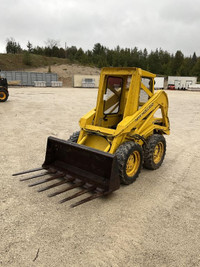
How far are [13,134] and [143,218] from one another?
5904 millimetres

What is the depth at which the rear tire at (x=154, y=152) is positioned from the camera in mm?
4871

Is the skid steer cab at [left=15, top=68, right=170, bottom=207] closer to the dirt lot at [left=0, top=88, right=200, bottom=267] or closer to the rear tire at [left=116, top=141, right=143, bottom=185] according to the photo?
the rear tire at [left=116, top=141, right=143, bottom=185]

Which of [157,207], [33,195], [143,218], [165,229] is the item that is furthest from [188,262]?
[33,195]

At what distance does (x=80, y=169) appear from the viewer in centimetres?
427

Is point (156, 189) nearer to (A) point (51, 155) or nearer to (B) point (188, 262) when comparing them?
(B) point (188, 262)

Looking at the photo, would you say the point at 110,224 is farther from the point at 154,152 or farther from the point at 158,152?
the point at 158,152

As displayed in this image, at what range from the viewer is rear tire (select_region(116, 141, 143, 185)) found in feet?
13.1

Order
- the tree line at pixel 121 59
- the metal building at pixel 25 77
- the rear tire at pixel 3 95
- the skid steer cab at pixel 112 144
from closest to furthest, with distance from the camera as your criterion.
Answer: the skid steer cab at pixel 112 144
the rear tire at pixel 3 95
the metal building at pixel 25 77
the tree line at pixel 121 59

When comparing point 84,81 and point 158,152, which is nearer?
point 158,152

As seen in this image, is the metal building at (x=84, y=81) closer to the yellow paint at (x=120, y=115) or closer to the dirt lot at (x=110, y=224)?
the yellow paint at (x=120, y=115)

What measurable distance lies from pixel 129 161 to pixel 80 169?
0.94 metres

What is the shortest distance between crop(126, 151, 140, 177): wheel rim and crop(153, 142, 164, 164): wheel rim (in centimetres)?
88

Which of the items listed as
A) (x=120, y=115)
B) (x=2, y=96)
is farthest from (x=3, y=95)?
(x=120, y=115)

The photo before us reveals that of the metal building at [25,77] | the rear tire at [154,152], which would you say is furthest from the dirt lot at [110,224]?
the metal building at [25,77]
